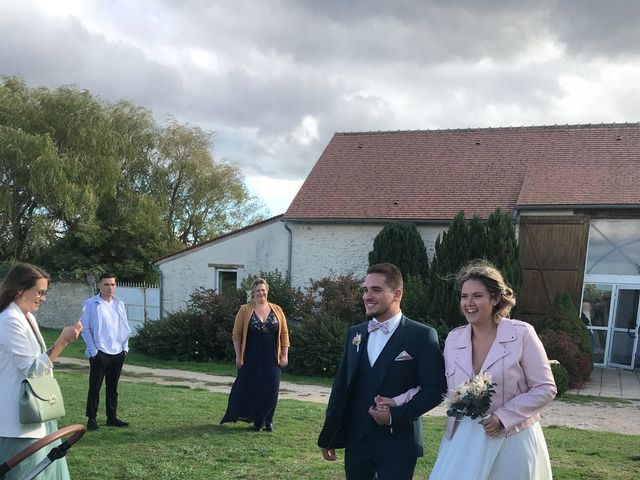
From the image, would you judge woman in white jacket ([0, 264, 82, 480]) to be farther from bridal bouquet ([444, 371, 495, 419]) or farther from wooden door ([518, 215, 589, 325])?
wooden door ([518, 215, 589, 325])

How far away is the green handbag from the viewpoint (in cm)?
373

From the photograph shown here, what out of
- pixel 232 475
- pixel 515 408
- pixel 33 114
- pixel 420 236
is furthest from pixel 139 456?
pixel 33 114

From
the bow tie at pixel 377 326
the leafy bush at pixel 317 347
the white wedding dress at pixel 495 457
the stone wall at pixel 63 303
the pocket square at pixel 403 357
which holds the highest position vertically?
the bow tie at pixel 377 326

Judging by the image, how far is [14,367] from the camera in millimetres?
3816

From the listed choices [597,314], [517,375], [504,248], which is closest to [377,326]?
[517,375]

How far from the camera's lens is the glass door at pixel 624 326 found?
16.5 meters

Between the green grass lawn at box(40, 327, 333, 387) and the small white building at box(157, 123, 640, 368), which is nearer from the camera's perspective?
the green grass lawn at box(40, 327, 333, 387)

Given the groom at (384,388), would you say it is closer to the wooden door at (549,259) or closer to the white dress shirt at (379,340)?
the white dress shirt at (379,340)

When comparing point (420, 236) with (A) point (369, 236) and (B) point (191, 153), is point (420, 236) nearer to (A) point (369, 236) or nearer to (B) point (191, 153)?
(A) point (369, 236)

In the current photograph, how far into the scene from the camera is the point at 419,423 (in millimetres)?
3742

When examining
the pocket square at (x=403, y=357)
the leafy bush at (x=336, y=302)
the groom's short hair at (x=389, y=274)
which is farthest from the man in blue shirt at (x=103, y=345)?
the leafy bush at (x=336, y=302)

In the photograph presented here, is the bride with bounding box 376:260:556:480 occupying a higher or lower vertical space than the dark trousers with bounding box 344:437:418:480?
higher

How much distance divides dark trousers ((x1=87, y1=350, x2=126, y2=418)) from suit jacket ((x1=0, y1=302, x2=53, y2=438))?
11.6ft

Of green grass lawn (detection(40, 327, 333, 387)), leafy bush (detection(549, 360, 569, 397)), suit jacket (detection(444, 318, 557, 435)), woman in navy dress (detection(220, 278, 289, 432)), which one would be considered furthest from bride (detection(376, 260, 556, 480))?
green grass lawn (detection(40, 327, 333, 387))
